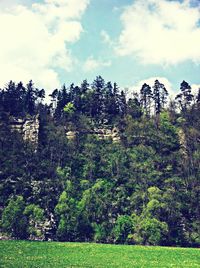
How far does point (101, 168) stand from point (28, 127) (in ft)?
75.3

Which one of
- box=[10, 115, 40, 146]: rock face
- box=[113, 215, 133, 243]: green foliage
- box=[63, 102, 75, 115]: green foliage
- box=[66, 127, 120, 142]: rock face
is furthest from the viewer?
box=[63, 102, 75, 115]: green foliage

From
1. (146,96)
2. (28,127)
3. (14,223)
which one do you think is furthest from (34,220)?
(146,96)

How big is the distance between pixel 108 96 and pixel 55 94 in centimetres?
1734

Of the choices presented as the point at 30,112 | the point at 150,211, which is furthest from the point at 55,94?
the point at 150,211

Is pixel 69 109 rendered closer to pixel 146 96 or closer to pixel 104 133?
pixel 104 133

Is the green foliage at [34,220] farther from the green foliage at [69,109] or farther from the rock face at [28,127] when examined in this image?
the green foliage at [69,109]

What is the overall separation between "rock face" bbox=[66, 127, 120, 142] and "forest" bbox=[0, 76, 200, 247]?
1.84 ft

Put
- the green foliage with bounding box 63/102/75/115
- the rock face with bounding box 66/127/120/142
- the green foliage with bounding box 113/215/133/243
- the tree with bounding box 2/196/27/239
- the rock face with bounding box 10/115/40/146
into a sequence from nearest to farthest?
the tree with bounding box 2/196/27/239
the green foliage with bounding box 113/215/133/243
the rock face with bounding box 10/115/40/146
the rock face with bounding box 66/127/120/142
the green foliage with bounding box 63/102/75/115

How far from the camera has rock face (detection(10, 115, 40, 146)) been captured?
76188mm

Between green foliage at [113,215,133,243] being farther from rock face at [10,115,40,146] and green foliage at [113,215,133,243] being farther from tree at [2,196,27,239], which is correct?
rock face at [10,115,40,146]

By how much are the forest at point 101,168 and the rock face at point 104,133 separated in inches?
22.0

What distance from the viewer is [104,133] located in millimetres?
81625

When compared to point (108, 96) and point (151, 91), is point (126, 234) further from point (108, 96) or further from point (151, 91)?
point (151, 91)

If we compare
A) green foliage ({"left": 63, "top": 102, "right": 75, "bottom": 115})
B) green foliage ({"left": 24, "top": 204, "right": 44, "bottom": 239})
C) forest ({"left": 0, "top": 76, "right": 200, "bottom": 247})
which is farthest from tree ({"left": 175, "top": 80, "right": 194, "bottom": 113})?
green foliage ({"left": 24, "top": 204, "right": 44, "bottom": 239})
